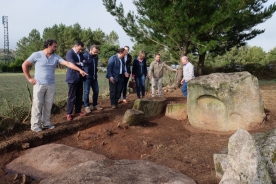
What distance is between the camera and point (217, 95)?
5.30m

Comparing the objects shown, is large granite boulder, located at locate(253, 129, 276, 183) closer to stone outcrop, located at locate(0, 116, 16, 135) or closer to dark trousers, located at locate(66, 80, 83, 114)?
dark trousers, located at locate(66, 80, 83, 114)

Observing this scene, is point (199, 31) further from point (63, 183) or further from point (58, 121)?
point (63, 183)

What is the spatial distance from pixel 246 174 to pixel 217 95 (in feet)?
11.2

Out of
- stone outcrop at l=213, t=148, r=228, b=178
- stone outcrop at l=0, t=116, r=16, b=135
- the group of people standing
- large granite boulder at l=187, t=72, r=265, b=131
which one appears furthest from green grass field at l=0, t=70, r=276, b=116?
stone outcrop at l=213, t=148, r=228, b=178

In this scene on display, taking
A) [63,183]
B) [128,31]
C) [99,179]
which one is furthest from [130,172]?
[128,31]

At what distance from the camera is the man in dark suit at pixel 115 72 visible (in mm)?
6412

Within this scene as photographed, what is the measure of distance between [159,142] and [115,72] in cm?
233

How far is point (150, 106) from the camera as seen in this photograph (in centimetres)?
621

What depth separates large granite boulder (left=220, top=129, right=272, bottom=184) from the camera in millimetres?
2006

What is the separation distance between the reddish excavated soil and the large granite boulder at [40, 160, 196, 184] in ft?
1.30

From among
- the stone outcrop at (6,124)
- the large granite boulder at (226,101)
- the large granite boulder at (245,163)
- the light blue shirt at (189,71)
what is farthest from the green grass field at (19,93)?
the large granite boulder at (245,163)

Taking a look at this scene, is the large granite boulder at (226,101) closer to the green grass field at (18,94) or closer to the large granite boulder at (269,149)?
the large granite boulder at (269,149)

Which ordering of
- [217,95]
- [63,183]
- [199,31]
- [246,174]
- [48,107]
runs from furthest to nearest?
[199,31], [217,95], [48,107], [63,183], [246,174]

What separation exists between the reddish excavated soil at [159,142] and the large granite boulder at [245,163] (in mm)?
822
